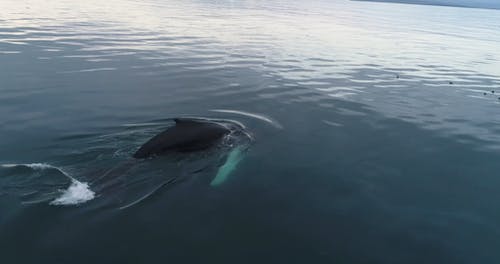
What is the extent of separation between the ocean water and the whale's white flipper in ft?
0.25

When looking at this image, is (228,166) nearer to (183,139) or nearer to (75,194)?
(183,139)

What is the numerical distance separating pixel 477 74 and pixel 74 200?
3168cm

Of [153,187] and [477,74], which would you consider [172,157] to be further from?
[477,74]

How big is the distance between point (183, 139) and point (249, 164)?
7.96 ft

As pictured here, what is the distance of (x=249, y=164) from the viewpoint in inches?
611

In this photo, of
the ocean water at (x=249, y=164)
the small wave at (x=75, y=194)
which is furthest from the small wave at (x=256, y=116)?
the small wave at (x=75, y=194)

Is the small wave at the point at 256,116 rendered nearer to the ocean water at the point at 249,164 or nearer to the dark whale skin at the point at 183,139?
the ocean water at the point at 249,164

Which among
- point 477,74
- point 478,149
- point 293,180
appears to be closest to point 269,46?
point 477,74

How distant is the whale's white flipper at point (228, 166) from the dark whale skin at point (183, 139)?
3.05 feet

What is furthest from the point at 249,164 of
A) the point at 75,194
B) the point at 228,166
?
the point at 75,194

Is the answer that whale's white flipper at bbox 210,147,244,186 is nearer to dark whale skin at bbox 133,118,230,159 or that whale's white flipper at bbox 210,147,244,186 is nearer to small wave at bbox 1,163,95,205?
dark whale skin at bbox 133,118,230,159

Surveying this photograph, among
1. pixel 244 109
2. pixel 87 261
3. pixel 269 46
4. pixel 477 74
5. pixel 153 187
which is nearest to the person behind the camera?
pixel 87 261

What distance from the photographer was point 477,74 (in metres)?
34.4

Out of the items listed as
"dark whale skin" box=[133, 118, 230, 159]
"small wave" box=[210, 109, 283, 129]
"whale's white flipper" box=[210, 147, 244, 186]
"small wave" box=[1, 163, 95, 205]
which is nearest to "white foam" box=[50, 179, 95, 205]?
"small wave" box=[1, 163, 95, 205]
